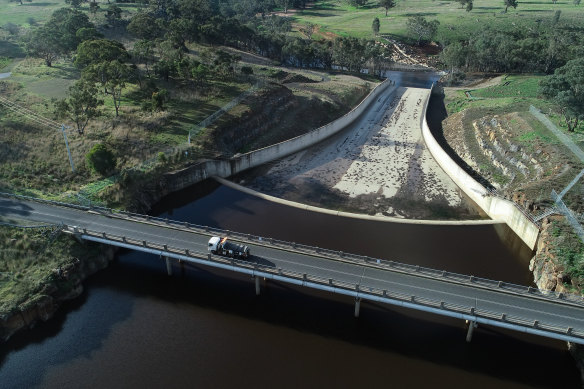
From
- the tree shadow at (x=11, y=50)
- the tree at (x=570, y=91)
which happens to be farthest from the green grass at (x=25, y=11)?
the tree at (x=570, y=91)

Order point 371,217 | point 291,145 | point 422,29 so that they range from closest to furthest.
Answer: point 371,217 < point 291,145 < point 422,29

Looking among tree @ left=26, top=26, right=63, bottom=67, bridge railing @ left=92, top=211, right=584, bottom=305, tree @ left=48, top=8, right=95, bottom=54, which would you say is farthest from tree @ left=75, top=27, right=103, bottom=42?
bridge railing @ left=92, top=211, right=584, bottom=305

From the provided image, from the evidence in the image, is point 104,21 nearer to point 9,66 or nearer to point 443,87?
point 9,66

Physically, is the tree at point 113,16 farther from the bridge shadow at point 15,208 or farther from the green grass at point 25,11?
the bridge shadow at point 15,208

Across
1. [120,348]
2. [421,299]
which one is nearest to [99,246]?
[120,348]

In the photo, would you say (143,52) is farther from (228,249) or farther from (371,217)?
(228,249)

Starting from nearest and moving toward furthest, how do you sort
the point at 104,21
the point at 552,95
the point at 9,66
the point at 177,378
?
1. the point at 177,378
2. the point at 552,95
3. the point at 9,66
4. the point at 104,21

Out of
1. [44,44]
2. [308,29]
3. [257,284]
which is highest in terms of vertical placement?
[308,29]

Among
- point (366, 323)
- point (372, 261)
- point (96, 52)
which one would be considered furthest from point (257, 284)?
point (96, 52)
